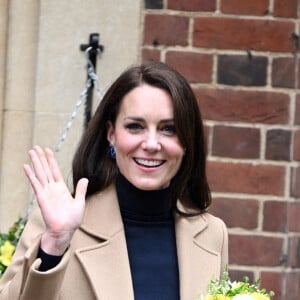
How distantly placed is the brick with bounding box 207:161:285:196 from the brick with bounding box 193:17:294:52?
17.0 inches

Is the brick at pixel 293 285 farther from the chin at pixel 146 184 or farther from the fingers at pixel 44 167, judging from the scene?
the fingers at pixel 44 167

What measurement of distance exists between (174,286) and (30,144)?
1.35 metres

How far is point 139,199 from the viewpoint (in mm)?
2859

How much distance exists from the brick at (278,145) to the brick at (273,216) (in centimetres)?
17

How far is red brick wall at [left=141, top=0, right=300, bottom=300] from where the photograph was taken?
12.5 ft

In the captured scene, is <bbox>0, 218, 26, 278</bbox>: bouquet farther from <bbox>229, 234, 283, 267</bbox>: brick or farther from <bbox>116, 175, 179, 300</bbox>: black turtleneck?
<bbox>229, 234, 283, 267</bbox>: brick

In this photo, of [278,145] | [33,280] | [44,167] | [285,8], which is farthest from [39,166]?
[285,8]

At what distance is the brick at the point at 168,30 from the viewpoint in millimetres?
3812

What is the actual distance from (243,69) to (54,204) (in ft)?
4.98

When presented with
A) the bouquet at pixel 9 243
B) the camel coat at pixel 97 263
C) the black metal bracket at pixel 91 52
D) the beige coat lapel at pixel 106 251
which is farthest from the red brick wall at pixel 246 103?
the beige coat lapel at pixel 106 251

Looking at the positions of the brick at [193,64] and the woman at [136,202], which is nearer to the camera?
the woman at [136,202]

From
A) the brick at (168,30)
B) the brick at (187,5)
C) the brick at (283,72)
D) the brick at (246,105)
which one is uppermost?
the brick at (187,5)

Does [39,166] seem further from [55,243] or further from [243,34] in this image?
[243,34]

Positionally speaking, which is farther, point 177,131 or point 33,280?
point 177,131
